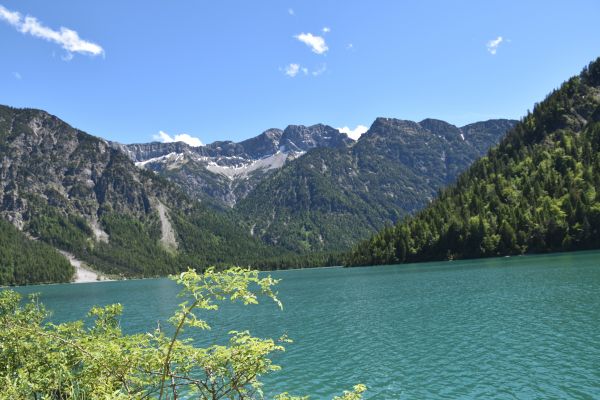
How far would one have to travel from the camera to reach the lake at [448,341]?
31.2 m

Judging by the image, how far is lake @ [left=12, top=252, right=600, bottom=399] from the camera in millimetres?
31188

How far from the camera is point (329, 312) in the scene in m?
74.7

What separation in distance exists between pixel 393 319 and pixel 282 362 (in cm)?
2287

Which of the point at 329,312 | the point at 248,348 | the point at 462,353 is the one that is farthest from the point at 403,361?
the point at 329,312

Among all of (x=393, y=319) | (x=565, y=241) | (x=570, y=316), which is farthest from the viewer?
(x=565, y=241)

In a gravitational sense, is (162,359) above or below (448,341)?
above

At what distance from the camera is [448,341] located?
4450cm

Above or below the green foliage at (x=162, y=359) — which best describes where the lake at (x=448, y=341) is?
below

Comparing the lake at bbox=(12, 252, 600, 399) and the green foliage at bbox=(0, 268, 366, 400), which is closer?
the green foliage at bbox=(0, 268, 366, 400)

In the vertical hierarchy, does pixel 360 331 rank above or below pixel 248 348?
below

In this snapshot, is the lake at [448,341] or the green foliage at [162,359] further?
the lake at [448,341]

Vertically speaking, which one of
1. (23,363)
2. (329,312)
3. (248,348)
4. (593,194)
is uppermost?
(593,194)

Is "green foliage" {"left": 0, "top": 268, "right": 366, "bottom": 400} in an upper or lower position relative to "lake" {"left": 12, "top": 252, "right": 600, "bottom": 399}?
upper

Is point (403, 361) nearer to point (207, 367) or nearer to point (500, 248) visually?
point (207, 367)
